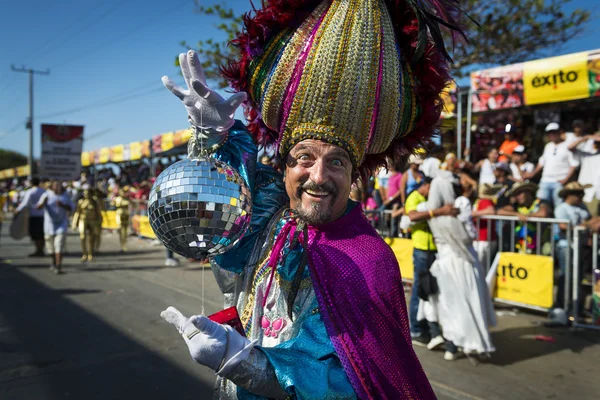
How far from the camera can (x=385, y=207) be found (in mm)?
8523

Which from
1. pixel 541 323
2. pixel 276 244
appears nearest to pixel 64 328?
pixel 276 244

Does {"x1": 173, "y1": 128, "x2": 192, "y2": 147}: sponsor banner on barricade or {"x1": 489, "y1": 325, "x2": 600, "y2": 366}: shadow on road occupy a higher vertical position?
{"x1": 173, "y1": 128, "x2": 192, "y2": 147}: sponsor banner on barricade

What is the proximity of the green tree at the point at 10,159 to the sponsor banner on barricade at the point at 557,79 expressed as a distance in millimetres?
75034

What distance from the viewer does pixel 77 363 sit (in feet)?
15.4

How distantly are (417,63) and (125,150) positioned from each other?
1981cm

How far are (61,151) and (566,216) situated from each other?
9999mm

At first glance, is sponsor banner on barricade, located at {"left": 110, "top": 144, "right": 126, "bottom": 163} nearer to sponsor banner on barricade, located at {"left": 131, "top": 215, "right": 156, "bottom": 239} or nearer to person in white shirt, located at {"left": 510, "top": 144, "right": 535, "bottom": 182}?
sponsor banner on barricade, located at {"left": 131, "top": 215, "right": 156, "bottom": 239}

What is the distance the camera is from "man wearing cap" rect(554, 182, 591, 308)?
6043 millimetres

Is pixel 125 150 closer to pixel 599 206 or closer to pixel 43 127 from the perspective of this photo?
pixel 43 127

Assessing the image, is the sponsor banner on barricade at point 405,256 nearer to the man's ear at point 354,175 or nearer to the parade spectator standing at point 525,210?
the parade spectator standing at point 525,210

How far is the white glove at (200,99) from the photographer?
1787 mm

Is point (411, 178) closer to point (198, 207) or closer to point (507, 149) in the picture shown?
point (507, 149)

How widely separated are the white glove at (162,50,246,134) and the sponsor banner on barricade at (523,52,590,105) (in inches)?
273

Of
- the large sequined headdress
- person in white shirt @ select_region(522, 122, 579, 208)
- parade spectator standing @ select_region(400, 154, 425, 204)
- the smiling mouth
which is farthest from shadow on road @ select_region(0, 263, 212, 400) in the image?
person in white shirt @ select_region(522, 122, 579, 208)
